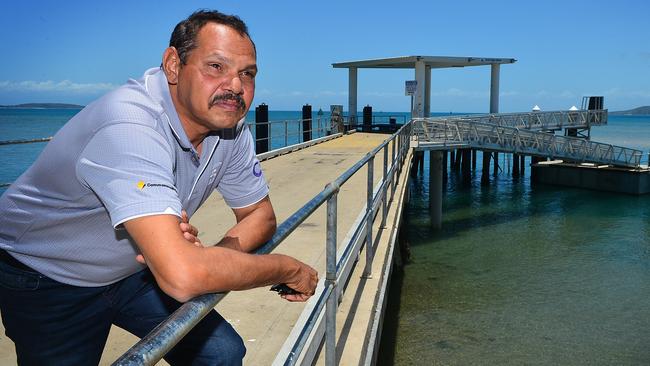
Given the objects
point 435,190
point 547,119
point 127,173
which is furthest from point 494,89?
point 127,173

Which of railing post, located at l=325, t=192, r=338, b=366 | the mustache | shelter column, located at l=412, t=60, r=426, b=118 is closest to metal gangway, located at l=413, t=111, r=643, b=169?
shelter column, located at l=412, t=60, r=426, b=118

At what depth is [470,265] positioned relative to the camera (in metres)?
14.2

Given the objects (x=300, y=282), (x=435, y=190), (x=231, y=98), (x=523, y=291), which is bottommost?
(x=523, y=291)

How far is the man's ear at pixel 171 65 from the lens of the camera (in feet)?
5.80

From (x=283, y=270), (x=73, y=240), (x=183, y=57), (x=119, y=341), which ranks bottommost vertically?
(x=119, y=341)

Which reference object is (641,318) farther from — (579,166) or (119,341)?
(579,166)

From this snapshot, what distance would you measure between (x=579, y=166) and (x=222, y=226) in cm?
2756

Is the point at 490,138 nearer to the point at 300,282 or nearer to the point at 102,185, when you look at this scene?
the point at 300,282

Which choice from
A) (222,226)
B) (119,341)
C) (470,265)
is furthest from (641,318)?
(119,341)

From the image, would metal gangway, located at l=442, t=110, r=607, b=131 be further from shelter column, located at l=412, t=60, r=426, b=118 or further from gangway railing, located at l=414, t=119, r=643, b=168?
shelter column, located at l=412, t=60, r=426, b=118

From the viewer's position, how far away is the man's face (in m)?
1.73

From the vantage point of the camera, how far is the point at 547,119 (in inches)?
1181

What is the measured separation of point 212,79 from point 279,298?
2.86 m

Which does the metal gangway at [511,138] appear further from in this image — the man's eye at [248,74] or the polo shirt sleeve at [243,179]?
the man's eye at [248,74]
